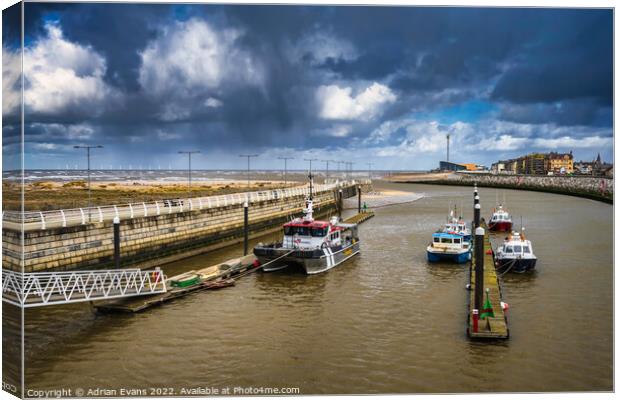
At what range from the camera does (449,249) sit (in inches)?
1352

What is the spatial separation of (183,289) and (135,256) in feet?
27.4

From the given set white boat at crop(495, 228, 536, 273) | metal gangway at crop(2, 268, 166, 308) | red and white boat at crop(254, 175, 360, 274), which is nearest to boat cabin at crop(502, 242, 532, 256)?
white boat at crop(495, 228, 536, 273)

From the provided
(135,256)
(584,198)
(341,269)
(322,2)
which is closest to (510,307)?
(341,269)

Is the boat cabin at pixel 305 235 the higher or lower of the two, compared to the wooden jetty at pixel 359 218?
higher

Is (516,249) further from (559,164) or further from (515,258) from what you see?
(559,164)

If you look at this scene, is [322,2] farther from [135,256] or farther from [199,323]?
[135,256]

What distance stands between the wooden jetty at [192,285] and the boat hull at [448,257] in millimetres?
11160

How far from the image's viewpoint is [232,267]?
29.8 metres

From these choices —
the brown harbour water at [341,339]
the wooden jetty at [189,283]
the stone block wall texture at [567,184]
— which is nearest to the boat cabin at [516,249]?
the brown harbour water at [341,339]

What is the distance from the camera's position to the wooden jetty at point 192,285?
71.0 feet

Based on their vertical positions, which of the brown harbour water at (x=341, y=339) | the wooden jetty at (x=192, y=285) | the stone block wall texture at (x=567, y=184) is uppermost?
the stone block wall texture at (x=567, y=184)

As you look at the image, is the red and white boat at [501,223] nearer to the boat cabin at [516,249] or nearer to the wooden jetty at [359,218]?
the wooden jetty at [359,218]

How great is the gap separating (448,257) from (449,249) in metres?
0.58

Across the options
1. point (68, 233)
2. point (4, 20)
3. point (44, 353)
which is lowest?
point (44, 353)
